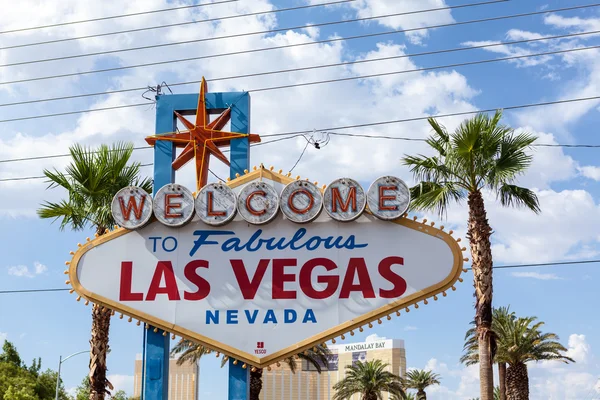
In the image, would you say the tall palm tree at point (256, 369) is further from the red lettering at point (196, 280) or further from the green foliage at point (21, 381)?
the red lettering at point (196, 280)

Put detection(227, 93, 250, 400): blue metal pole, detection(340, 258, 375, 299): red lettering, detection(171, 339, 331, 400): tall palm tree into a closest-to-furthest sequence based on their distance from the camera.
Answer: detection(340, 258, 375, 299): red lettering
detection(227, 93, 250, 400): blue metal pole
detection(171, 339, 331, 400): tall palm tree

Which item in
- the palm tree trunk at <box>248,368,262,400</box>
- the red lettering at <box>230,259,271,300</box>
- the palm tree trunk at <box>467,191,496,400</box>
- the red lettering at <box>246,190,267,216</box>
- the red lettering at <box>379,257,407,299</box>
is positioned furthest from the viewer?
the palm tree trunk at <box>248,368,262,400</box>

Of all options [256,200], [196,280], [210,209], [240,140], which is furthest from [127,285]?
[240,140]

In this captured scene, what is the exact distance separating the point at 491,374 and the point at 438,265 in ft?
13.9

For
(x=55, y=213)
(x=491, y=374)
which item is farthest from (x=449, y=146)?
(x=55, y=213)

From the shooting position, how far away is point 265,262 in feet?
62.4

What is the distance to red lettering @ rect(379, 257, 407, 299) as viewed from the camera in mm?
18422

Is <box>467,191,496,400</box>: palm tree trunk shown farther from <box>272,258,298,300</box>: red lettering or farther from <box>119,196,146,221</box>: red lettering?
<box>119,196,146,221</box>: red lettering

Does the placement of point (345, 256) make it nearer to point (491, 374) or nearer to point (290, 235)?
point (290, 235)

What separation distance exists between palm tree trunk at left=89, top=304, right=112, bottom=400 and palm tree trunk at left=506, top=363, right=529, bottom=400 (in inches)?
940

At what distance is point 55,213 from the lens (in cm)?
2317

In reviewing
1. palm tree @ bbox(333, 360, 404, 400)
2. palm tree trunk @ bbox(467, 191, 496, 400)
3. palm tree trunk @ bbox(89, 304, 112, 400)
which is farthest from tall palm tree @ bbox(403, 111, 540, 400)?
palm tree @ bbox(333, 360, 404, 400)

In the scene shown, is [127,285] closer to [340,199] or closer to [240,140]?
[240,140]

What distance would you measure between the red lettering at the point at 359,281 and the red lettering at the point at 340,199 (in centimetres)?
126
